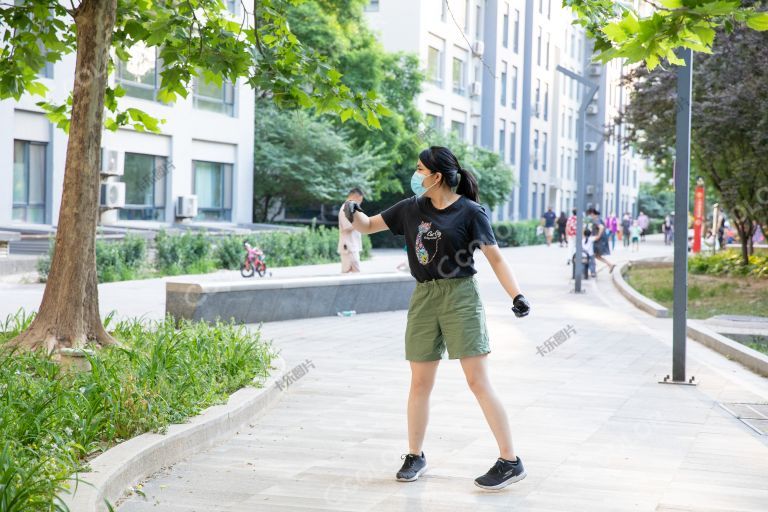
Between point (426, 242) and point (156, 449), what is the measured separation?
1903mm

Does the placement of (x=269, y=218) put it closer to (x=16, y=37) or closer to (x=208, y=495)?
(x=16, y=37)

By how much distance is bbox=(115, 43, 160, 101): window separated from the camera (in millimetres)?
29594

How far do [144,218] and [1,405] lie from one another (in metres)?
25.9

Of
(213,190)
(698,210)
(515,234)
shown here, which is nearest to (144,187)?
(213,190)

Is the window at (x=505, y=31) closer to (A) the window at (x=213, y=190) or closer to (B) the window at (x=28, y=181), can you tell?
(A) the window at (x=213, y=190)

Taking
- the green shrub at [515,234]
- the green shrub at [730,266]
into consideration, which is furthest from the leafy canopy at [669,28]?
the green shrub at [515,234]

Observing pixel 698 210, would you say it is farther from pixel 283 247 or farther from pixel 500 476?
pixel 500 476

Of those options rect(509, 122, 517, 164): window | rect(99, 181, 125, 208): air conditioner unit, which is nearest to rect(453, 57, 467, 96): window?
rect(509, 122, 517, 164): window

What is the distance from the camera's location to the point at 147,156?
3084 centimetres

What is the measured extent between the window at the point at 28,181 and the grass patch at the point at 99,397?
17.8m

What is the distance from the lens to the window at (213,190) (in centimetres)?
3381

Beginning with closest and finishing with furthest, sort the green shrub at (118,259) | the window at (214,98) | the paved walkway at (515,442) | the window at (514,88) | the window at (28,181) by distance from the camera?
the paved walkway at (515,442)
the green shrub at (118,259)
the window at (28,181)
the window at (214,98)
the window at (514,88)

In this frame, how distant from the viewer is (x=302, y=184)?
35188 millimetres

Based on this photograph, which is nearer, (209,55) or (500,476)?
(500,476)
